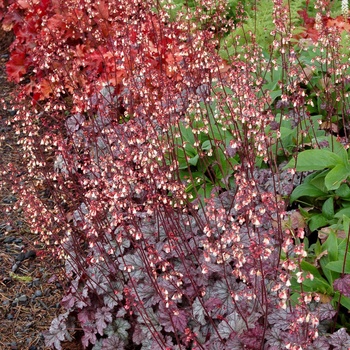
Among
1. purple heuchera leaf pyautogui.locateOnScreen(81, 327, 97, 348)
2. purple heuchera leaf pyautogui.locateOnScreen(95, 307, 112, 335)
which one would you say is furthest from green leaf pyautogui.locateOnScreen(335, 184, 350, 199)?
purple heuchera leaf pyautogui.locateOnScreen(81, 327, 97, 348)

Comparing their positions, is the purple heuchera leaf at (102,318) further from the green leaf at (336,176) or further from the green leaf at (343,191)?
the green leaf at (343,191)

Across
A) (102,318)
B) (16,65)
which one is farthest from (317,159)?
(16,65)

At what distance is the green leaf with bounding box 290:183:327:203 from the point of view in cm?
337

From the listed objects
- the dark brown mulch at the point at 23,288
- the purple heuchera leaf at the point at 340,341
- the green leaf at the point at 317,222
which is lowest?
the dark brown mulch at the point at 23,288

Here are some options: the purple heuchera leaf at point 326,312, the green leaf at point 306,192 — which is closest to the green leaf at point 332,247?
the purple heuchera leaf at point 326,312

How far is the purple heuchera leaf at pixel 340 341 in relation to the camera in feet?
7.77

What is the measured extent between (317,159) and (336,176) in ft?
0.53

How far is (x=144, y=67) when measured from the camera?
11.1 feet

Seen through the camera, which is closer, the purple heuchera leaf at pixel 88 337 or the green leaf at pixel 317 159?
the purple heuchera leaf at pixel 88 337

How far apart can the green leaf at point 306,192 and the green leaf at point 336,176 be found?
24 cm

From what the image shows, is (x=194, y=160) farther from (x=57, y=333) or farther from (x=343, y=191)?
(x=57, y=333)

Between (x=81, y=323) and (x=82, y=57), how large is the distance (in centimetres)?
284

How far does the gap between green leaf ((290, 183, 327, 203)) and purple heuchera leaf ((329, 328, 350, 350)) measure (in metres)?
1.12

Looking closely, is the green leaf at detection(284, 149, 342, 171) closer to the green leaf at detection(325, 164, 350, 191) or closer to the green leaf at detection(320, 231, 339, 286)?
the green leaf at detection(325, 164, 350, 191)
